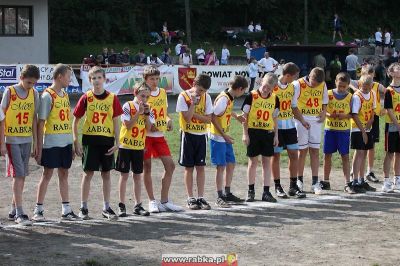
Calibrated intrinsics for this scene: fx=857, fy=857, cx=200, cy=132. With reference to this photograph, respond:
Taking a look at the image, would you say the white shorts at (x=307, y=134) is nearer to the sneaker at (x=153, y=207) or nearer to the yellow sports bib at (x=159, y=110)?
the yellow sports bib at (x=159, y=110)

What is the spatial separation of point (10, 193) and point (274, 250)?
197 inches

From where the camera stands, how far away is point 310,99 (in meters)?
13.1

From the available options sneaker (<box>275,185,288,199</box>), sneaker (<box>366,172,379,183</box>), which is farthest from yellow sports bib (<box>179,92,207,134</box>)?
sneaker (<box>366,172,379,183</box>)

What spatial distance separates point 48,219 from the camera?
35.7 ft

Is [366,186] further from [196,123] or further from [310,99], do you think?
[196,123]

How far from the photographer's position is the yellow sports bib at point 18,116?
34.6ft

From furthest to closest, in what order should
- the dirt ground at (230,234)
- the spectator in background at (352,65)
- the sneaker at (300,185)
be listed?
1. the spectator in background at (352,65)
2. the sneaker at (300,185)
3. the dirt ground at (230,234)

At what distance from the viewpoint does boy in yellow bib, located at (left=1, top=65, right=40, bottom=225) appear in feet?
34.4

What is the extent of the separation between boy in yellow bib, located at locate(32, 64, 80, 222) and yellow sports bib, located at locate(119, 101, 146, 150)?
0.71 metres

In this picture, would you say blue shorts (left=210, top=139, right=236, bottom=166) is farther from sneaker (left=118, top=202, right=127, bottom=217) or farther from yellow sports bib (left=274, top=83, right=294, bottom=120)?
sneaker (left=118, top=202, right=127, bottom=217)

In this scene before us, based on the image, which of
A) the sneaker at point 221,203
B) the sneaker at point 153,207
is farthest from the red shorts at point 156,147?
the sneaker at point 221,203

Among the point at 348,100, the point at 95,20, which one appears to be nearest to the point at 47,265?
the point at 348,100

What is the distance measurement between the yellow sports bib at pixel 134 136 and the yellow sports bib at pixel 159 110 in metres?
0.33

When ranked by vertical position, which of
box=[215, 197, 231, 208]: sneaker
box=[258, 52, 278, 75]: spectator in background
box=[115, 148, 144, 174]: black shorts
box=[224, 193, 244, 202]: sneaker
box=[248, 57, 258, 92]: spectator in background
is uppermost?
box=[258, 52, 278, 75]: spectator in background
